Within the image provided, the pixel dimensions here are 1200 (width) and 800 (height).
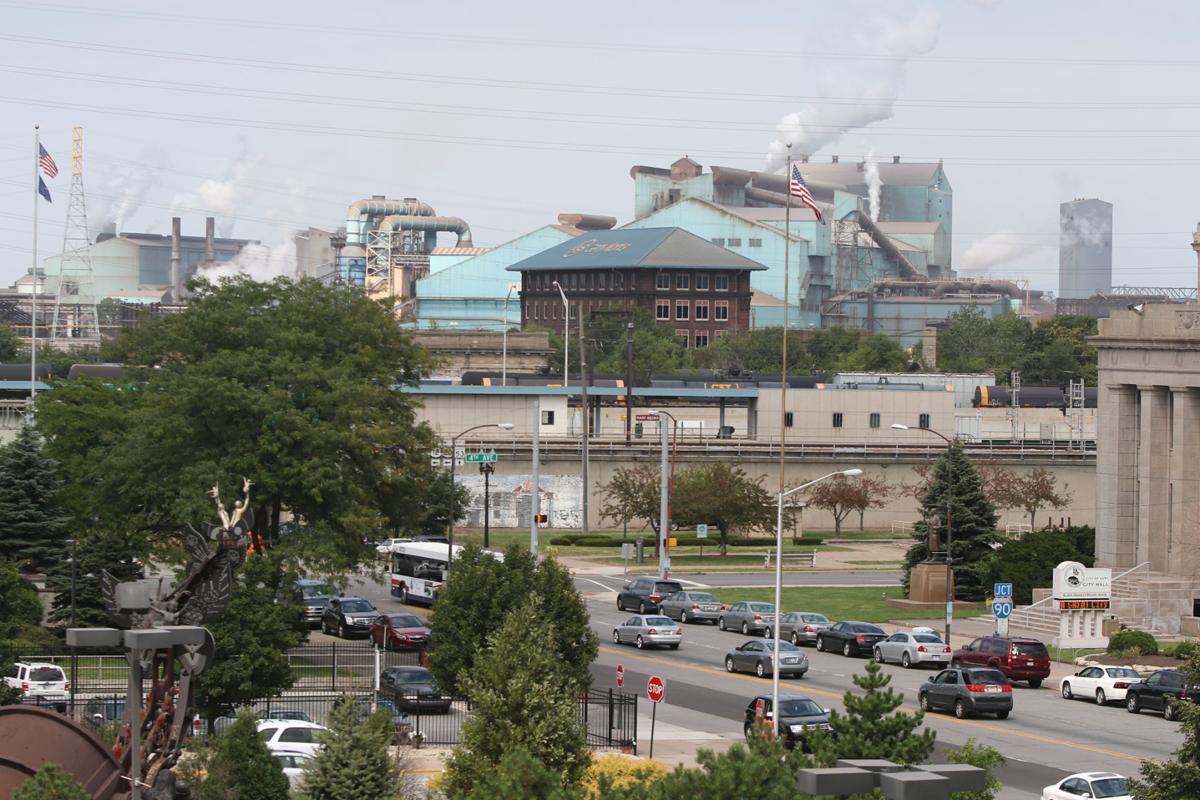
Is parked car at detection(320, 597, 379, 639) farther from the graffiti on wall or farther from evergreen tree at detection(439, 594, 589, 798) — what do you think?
the graffiti on wall

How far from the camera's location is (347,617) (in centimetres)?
5994

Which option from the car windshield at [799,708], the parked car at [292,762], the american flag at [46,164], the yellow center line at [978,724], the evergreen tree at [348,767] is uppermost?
the american flag at [46,164]

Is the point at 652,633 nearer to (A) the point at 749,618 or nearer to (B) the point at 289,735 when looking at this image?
(A) the point at 749,618

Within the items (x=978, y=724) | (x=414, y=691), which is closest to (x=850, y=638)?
(x=978, y=724)

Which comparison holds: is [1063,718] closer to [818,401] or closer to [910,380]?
[818,401]

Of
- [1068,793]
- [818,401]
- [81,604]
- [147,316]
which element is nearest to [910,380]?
[818,401]

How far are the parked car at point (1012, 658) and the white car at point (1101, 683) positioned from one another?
1.77m

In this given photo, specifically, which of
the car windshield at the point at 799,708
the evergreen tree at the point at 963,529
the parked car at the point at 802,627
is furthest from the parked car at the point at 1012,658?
the evergreen tree at the point at 963,529

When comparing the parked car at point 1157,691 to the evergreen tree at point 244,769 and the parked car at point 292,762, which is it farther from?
the evergreen tree at point 244,769

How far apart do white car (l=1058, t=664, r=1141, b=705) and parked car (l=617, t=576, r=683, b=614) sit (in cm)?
2026

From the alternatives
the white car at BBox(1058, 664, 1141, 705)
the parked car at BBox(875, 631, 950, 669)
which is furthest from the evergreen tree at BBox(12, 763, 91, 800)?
the parked car at BBox(875, 631, 950, 669)

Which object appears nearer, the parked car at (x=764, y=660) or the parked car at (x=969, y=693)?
the parked car at (x=969, y=693)

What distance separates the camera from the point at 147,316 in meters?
69.2

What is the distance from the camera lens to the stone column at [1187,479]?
63.5 metres
